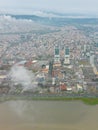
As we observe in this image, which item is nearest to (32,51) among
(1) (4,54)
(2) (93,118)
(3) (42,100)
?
(1) (4,54)

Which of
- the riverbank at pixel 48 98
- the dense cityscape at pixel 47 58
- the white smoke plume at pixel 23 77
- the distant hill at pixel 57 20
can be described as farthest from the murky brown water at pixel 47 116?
the distant hill at pixel 57 20

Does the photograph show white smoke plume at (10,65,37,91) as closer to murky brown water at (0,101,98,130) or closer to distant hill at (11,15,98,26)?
murky brown water at (0,101,98,130)

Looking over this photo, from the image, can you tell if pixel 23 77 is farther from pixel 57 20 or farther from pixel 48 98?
pixel 57 20

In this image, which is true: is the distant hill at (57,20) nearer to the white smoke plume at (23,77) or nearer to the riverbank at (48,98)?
the white smoke plume at (23,77)

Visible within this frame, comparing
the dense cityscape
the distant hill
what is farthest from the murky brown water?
the distant hill

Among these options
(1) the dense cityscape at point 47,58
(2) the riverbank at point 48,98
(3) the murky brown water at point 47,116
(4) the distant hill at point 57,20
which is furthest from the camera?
(4) the distant hill at point 57,20
